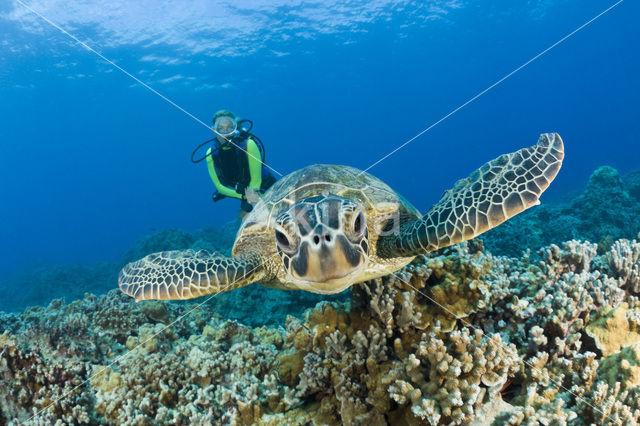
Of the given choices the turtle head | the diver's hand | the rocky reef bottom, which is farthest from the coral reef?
the diver's hand

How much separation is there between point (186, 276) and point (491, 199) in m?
2.90

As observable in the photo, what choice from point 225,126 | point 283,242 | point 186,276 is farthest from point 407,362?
point 225,126

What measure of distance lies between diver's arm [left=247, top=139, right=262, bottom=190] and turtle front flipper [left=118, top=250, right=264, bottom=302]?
3.94 metres

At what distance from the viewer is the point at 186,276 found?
3.00 m

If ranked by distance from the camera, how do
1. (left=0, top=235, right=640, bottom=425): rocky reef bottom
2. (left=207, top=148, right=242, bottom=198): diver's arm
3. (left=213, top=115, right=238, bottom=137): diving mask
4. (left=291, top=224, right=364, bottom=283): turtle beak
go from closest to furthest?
1. (left=0, top=235, right=640, bottom=425): rocky reef bottom
2. (left=291, top=224, right=364, bottom=283): turtle beak
3. (left=213, top=115, right=238, bottom=137): diving mask
4. (left=207, top=148, right=242, bottom=198): diver's arm

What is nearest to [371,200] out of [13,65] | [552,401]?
[552,401]

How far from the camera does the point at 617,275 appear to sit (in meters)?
2.94

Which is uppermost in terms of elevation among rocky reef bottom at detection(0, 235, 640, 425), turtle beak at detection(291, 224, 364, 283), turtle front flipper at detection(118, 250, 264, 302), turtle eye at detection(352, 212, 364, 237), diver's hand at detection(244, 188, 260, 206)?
diver's hand at detection(244, 188, 260, 206)

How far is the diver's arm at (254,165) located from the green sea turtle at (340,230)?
10.3ft

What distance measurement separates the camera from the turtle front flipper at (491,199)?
2.50m

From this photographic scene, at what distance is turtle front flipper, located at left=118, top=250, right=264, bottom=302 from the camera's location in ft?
9.68

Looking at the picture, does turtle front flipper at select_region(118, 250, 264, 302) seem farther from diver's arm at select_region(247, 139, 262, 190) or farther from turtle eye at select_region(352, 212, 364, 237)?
diver's arm at select_region(247, 139, 262, 190)

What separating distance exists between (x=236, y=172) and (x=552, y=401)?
23.6 ft

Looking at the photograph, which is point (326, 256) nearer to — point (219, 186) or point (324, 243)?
point (324, 243)
